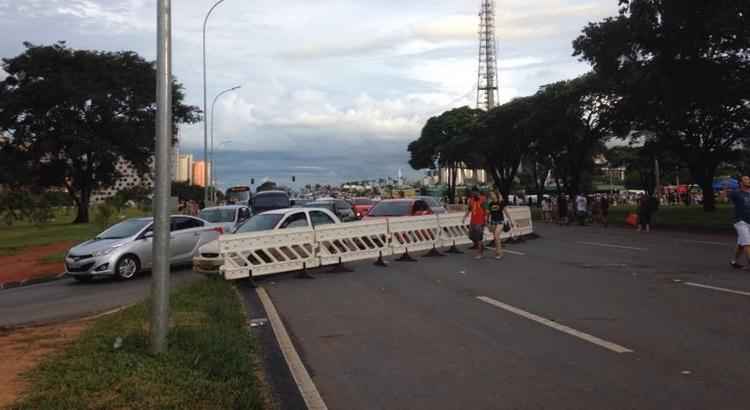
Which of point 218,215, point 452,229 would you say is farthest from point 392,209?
point 218,215

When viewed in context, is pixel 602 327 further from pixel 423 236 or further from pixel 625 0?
pixel 625 0

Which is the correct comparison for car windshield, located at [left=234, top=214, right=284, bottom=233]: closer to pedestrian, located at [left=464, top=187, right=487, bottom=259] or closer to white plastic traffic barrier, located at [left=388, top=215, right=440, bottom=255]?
white plastic traffic barrier, located at [left=388, top=215, right=440, bottom=255]

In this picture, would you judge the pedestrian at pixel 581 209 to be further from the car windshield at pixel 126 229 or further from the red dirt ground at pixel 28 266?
the car windshield at pixel 126 229

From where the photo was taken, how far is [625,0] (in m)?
28.8

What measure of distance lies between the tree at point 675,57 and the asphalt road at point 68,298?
66.4 feet

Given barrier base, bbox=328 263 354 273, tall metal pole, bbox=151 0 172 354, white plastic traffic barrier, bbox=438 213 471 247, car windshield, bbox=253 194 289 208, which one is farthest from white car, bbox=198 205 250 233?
tall metal pole, bbox=151 0 172 354

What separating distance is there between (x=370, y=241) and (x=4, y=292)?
8667mm

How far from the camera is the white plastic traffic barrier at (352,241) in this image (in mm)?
15904

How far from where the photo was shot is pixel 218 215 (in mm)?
22875

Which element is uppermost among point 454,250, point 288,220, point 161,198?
point 161,198

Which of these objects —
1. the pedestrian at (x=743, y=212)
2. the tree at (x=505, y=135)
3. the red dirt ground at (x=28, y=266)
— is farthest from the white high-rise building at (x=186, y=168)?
the pedestrian at (x=743, y=212)

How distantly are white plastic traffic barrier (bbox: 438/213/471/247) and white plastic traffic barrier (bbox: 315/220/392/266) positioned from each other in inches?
104

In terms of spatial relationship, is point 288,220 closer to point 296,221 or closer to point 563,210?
point 296,221

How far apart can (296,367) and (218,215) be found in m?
16.3
